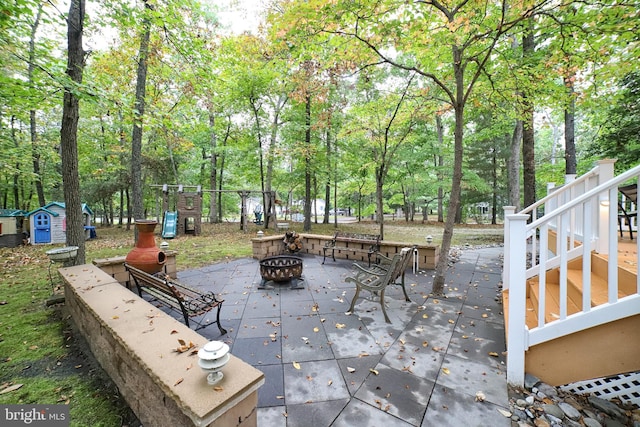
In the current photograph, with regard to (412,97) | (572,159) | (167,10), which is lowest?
(572,159)

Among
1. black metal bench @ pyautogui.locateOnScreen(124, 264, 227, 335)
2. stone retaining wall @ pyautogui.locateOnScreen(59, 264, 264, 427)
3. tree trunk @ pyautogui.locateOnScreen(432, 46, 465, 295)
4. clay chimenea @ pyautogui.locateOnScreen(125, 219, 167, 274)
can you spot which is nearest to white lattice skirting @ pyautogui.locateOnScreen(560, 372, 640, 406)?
tree trunk @ pyautogui.locateOnScreen(432, 46, 465, 295)

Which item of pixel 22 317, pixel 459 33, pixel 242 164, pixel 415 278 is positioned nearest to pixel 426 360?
pixel 415 278

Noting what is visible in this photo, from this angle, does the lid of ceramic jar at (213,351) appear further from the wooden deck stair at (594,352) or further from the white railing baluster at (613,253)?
the white railing baluster at (613,253)

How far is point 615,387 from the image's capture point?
6.64 feet

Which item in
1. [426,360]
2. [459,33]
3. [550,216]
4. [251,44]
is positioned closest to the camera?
[550,216]

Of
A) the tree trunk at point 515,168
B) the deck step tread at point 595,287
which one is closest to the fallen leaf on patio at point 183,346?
the deck step tread at point 595,287

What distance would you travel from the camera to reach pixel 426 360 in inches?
100

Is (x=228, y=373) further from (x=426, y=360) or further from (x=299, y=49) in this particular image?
(x=299, y=49)

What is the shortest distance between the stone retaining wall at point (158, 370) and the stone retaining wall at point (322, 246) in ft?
13.4

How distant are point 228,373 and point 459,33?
5.30 m

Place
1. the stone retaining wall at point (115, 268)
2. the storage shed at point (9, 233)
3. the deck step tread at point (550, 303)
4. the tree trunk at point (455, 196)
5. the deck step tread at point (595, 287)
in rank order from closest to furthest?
the deck step tread at point (595, 287), the deck step tread at point (550, 303), the tree trunk at point (455, 196), the stone retaining wall at point (115, 268), the storage shed at point (9, 233)

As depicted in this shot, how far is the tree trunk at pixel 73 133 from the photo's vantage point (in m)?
4.27

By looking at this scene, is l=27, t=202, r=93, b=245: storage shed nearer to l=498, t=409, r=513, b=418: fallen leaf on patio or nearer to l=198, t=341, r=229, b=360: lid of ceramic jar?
l=198, t=341, r=229, b=360: lid of ceramic jar

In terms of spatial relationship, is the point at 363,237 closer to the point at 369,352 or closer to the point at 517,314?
the point at 369,352
